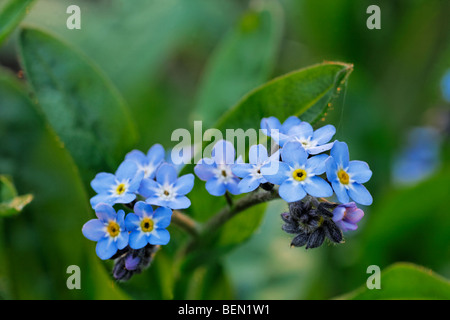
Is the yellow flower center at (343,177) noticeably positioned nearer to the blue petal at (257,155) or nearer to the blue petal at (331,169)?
the blue petal at (331,169)

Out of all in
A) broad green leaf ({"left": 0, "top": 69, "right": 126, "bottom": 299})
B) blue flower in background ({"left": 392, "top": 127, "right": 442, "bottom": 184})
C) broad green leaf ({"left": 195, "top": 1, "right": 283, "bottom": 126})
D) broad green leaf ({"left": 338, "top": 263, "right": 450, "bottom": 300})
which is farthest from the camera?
blue flower in background ({"left": 392, "top": 127, "right": 442, "bottom": 184})

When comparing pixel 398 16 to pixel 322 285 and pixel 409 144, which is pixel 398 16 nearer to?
pixel 409 144

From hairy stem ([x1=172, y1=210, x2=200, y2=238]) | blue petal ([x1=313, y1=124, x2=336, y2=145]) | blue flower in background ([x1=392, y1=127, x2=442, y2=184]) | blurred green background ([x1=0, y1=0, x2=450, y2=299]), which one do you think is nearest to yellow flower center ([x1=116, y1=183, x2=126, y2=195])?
hairy stem ([x1=172, y1=210, x2=200, y2=238])

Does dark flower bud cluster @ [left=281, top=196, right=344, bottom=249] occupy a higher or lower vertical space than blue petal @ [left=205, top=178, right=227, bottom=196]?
lower

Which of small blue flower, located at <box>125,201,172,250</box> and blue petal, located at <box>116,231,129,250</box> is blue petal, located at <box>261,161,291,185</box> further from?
blue petal, located at <box>116,231,129,250</box>

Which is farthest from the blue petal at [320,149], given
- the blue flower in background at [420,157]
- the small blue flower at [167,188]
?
the blue flower in background at [420,157]
